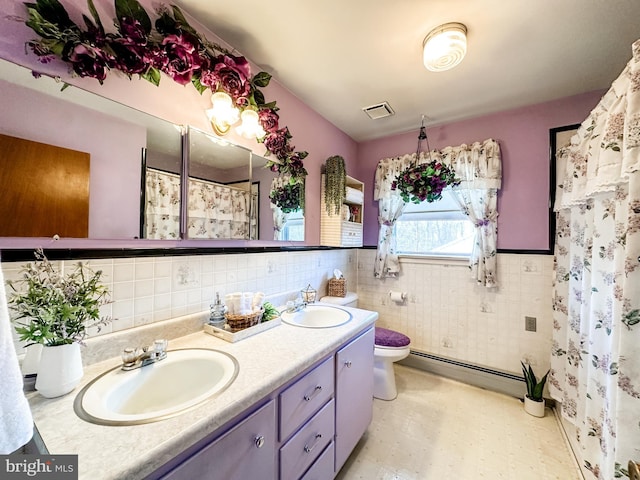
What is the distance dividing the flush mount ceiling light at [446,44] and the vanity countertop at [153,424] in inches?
61.0

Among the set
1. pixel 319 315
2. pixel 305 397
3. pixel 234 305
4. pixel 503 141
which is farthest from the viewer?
pixel 503 141

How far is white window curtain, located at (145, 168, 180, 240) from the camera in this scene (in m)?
1.13

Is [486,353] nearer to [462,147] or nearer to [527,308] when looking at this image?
[527,308]

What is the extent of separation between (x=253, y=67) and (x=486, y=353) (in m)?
2.79

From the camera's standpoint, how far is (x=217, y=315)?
1.29 metres

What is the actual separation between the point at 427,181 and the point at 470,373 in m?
1.70

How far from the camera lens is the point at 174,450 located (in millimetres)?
583

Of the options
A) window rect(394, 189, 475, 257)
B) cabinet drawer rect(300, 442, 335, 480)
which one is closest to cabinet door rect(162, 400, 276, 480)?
cabinet drawer rect(300, 442, 335, 480)

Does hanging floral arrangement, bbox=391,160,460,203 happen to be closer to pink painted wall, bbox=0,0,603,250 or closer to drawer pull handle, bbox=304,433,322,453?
pink painted wall, bbox=0,0,603,250

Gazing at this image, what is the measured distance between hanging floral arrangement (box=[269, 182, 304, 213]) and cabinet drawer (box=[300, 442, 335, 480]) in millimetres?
1392

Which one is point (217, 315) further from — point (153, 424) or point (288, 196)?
point (288, 196)

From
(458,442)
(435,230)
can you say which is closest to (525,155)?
(435,230)

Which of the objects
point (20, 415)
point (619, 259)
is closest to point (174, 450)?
point (20, 415)

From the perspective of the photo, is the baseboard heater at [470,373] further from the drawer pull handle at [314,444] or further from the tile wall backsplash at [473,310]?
the drawer pull handle at [314,444]
